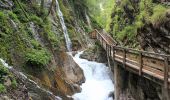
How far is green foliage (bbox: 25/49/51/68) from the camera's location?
13469 mm

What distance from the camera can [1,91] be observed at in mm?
8516

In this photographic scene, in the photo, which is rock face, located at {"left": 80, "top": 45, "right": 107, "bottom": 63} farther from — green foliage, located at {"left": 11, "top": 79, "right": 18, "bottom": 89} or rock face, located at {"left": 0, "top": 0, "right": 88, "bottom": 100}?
green foliage, located at {"left": 11, "top": 79, "right": 18, "bottom": 89}

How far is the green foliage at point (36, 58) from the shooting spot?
13.5 metres

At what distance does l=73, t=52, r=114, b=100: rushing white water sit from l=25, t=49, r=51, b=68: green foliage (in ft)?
8.64

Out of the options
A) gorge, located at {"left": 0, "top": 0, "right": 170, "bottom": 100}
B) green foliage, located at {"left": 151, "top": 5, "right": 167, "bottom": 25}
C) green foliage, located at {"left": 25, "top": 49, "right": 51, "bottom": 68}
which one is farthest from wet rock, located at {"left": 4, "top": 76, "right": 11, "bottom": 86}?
green foliage, located at {"left": 151, "top": 5, "right": 167, "bottom": 25}

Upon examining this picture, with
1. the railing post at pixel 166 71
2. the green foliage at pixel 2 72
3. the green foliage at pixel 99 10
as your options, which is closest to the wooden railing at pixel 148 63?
the railing post at pixel 166 71

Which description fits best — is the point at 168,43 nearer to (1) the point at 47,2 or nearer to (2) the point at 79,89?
(2) the point at 79,89

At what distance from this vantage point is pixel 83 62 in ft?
74.9

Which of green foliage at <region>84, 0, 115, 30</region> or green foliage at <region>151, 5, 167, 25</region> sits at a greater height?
green foliage at <region>84, 0, 115, 30</region>

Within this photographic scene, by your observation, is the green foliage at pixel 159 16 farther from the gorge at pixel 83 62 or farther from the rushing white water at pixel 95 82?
the rushing white water at pixel 95 82

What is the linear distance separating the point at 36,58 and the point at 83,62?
30.8 feet

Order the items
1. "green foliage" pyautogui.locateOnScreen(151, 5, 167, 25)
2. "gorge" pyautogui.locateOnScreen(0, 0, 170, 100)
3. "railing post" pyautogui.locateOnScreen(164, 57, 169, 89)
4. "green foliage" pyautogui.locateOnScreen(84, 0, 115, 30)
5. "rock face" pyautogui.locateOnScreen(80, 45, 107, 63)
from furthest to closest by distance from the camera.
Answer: "green foliage" pyautogui.locateOnScreen(84, 0, 115, 30) < "rock face" pyautogui.locateOnScreen(80, 45, 107, 63) < "green foliage" pyautogui.locateOnScreen(151, 5, 167, 25) < "gorge" pyautogui.locateOnScreen(0, 0, 170, 100) < "railing post" pyautogui.locateOnScreen(164, 57, 169, 89)

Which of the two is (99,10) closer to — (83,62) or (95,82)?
(83,62)

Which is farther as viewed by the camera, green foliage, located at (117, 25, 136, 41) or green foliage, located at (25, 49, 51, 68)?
green foliage, located at (117, 25, 136, 41)
